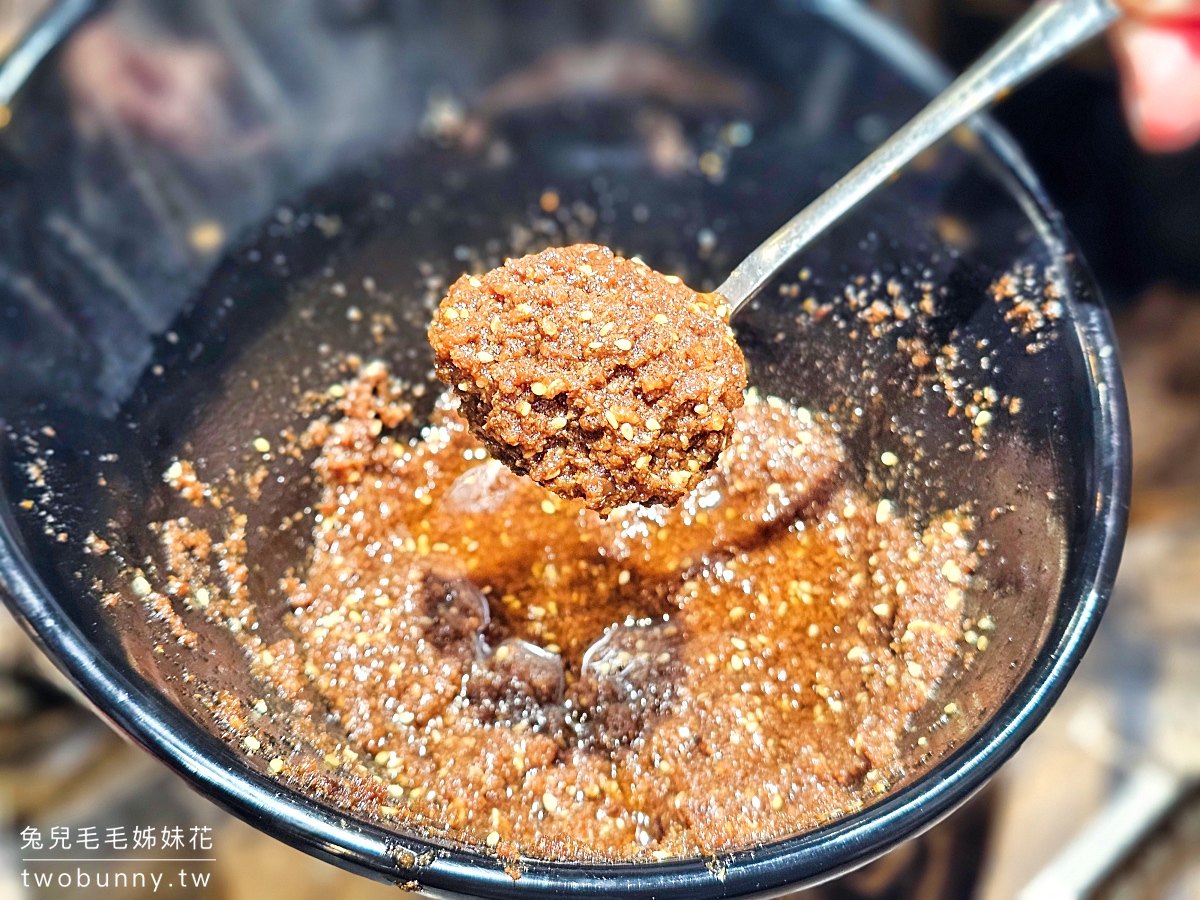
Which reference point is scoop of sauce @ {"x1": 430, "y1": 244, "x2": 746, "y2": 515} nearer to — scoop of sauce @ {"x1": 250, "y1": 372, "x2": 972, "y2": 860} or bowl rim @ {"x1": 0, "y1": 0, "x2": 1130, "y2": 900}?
scoop of sauce @ {"x1": 250, "y1": 372, "x2": 972, "y2": 860}

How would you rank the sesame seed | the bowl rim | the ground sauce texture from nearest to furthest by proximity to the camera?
the bowl rim, the ground sauce texture, the sesame seed

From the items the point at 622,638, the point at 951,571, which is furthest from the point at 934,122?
the point at 622,638

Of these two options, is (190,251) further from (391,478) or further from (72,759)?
(72,759)

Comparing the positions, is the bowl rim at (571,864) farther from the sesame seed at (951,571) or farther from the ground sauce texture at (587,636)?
the sesame seed at (951,571)

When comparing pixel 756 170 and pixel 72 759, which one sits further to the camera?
pixel 72 759

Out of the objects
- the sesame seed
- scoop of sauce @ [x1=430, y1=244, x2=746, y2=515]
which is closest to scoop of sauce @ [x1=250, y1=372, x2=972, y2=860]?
the sesame seed

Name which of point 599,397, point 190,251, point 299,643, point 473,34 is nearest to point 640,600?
point 599,397
